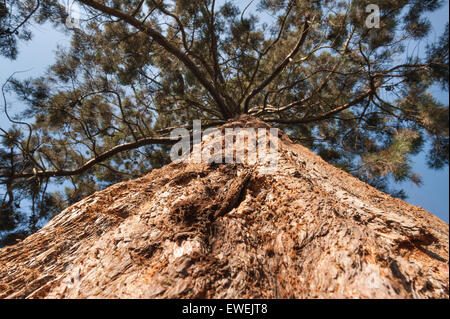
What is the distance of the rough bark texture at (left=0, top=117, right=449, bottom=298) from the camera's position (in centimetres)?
77

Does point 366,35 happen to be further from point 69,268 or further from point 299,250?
point 69,268

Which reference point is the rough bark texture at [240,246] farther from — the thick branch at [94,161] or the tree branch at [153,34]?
the tree branch at [153,34]

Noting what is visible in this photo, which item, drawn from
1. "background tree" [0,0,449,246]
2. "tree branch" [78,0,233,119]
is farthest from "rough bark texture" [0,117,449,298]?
"tree branch" [78,0,233,119]

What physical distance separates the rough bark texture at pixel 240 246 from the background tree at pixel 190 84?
1242 mm

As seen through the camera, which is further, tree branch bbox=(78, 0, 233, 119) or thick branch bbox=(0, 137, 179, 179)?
thick branch bbox=(0, 137, 179, 179)

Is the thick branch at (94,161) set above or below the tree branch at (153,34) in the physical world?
below

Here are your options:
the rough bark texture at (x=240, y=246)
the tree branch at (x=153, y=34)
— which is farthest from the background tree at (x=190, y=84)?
the rough bark texture at (x=240, y=246)

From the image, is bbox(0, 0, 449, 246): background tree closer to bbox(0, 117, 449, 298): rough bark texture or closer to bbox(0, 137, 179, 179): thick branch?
bbox(0, 137, 179, 179): thick branch

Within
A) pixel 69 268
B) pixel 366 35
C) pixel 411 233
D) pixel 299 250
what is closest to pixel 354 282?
pixel 299 250

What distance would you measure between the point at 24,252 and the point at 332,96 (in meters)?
3.96

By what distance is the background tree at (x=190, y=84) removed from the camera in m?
2.49

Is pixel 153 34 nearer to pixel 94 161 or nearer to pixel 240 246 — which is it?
pixel 94 161

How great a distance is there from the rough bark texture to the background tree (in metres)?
1.24

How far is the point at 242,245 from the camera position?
961 millimetres
